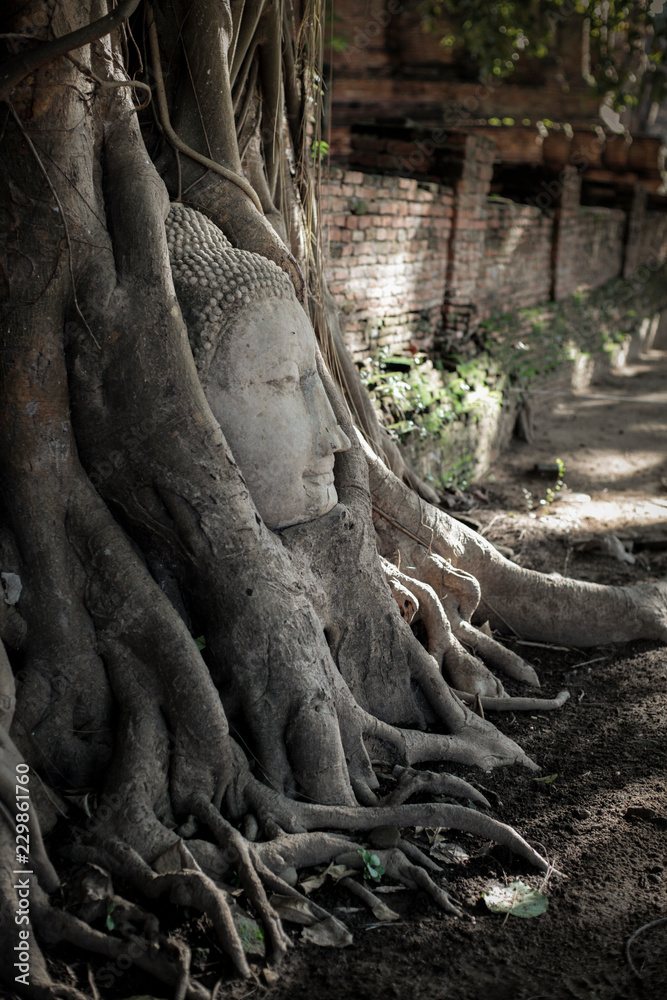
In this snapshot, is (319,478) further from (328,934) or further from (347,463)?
(328,934)

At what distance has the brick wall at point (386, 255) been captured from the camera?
5988mm

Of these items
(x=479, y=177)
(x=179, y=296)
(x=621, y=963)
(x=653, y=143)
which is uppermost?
(x=653, y=143)

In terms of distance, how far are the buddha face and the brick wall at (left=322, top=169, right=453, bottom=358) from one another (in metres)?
2.86

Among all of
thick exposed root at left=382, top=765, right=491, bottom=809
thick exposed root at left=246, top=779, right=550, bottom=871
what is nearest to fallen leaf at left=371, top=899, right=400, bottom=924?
thick exposed root at left=246, top=779, right=550, bottom=871

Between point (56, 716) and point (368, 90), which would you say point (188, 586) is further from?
point (368, 90)

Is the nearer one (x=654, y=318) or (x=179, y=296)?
(x=179, y=296)

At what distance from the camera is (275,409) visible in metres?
2.93

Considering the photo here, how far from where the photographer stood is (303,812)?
2.57 m

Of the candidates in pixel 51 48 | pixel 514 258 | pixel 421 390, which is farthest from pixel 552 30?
pixel 51 48

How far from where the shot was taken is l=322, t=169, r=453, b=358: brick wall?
599 cm

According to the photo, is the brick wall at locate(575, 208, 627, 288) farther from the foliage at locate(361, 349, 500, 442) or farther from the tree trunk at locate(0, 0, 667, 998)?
the tree trunk at locate(0, 0, 667, 998)

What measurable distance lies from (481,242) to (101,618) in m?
6.59

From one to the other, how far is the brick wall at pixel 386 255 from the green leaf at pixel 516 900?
14.0 feet

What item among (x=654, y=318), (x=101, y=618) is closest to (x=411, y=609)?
(x=101, y=618)
